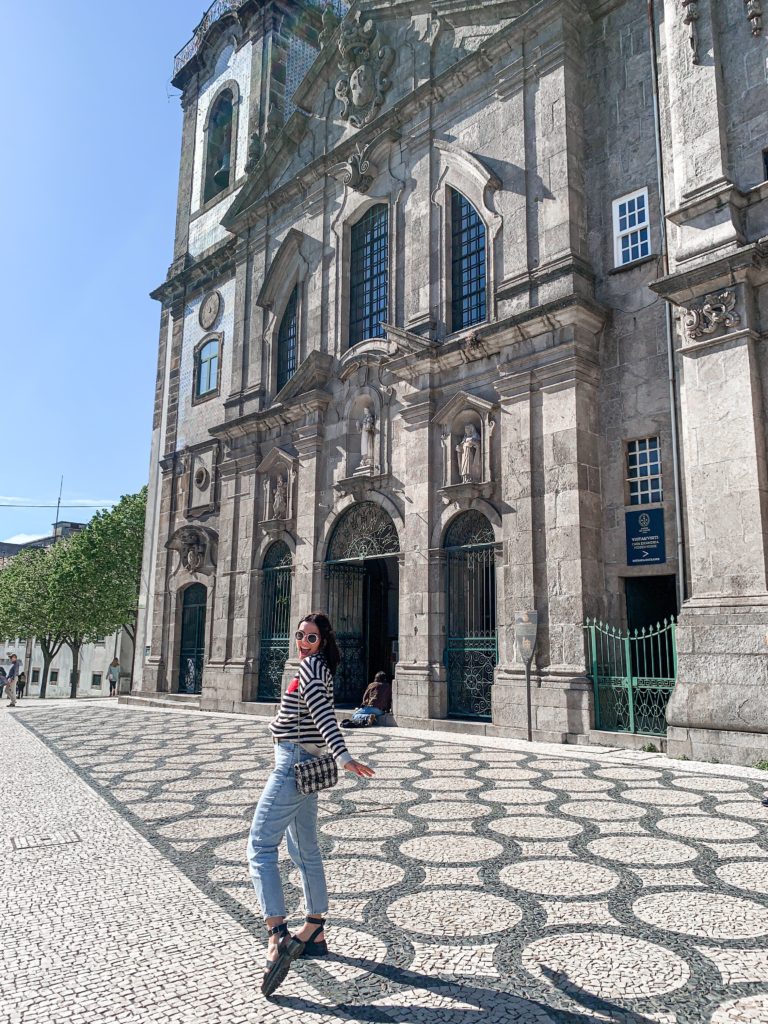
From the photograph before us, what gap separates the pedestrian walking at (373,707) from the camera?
1490 centimetres

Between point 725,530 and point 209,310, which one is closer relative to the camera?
point 725,530

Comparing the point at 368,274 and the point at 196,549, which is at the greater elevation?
the point at 368,274

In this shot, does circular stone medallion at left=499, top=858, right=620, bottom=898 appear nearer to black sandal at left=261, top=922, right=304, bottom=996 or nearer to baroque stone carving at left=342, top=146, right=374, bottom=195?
black sandal at left=261, top=922, right=304, bottom=996

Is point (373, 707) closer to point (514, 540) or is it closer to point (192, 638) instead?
point (514, 540)

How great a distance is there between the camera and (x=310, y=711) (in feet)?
12.8

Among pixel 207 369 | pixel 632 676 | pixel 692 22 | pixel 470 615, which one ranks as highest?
pixel 692 22

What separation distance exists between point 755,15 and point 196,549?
18.0 meters

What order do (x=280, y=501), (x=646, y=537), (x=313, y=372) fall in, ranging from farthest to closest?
(x=280, y=501) → (x=313, y=372) → (x=646, y=537)

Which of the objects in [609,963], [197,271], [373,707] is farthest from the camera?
[197,271]

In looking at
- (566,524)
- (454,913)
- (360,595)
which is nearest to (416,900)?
(454,913)

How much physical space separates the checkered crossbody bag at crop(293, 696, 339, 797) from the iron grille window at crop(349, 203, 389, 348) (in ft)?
50.3

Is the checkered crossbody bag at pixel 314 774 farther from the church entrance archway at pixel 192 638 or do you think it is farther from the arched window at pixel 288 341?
the church entrance archway at pixel 192 638

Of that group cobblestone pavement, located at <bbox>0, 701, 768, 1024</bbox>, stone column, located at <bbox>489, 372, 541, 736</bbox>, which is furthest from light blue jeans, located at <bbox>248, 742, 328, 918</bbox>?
stone column, located at <bbox>489, 372, 541, 736</bbox>

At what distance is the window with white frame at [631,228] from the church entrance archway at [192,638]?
48.6 feet
